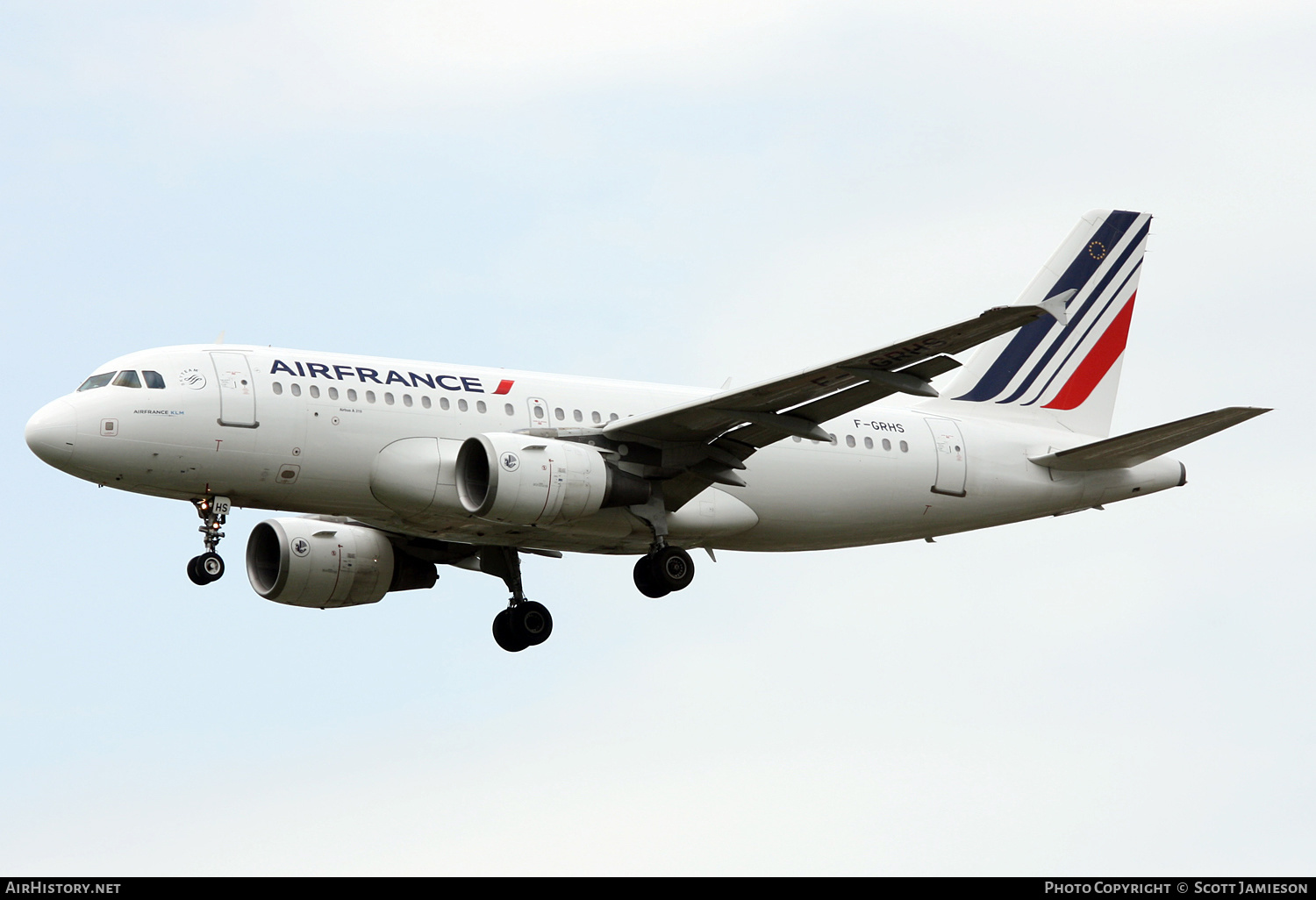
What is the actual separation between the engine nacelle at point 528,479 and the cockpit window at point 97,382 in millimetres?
6303

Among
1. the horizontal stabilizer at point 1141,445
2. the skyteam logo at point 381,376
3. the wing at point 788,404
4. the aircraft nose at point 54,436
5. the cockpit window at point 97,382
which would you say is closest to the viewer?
the wing at point 788,404

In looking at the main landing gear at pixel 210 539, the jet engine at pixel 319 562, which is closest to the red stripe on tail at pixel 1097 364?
the jet engine at pixel 319 562

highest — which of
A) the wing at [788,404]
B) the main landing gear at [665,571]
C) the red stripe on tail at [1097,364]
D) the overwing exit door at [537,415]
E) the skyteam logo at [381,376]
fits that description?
the red stripe on tail at [1097,364]

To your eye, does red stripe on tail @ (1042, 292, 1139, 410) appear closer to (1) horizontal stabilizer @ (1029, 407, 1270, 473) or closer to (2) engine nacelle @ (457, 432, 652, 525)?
(1) horizontal stabilizer @ (1029, 407, 1270, 473)

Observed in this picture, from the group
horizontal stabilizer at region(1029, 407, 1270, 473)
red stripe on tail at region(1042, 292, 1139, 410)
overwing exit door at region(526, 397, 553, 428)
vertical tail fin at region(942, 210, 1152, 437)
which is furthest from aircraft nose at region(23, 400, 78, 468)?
red stripe on tail at region(1042, 292, 1139, 410)

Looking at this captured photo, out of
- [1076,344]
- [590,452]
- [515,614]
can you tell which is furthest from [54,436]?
[1076,344]

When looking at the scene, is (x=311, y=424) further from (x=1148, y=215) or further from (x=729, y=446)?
(x=1148, y=215)

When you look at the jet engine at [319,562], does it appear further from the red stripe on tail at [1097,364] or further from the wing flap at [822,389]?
the red stripe on tail at [1097,364]

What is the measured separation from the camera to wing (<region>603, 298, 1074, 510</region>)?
30.8 metres

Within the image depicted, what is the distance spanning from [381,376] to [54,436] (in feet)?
18.9

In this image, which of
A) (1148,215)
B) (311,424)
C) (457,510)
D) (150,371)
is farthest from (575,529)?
(1148,215)

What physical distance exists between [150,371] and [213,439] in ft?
5.56

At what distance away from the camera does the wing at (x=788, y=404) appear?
30.8m
